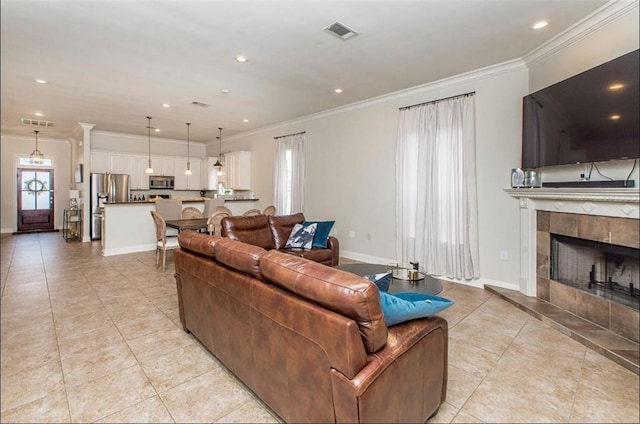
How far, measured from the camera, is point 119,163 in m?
7.93

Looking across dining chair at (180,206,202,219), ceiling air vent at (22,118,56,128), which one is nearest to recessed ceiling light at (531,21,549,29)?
dining chair at (180,206,202,219)

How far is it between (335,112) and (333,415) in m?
5.19

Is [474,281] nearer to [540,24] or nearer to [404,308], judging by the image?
[540,24]

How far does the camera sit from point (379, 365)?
4.15 feet

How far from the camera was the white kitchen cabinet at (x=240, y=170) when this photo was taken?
7844 mm

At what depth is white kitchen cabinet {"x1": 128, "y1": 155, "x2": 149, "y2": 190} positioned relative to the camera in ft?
26.7

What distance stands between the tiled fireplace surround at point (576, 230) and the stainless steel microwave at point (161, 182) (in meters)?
8.15

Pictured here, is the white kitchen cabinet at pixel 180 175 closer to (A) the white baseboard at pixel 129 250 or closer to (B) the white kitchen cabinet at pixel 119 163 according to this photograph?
(B) the white kitchen cabinet at pixel 119 163

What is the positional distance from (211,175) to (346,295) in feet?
28.0

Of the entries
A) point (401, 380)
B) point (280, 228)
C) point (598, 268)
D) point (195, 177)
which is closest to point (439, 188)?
point (598, 268)

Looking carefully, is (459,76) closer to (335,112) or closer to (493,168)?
(493,168)

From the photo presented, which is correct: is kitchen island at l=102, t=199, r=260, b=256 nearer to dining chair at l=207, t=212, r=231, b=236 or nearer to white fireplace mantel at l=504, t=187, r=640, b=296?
dining chair at l=207, t=212, r=231, b=236

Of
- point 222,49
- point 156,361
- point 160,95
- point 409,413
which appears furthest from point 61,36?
point 409,413

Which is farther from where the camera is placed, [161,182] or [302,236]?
[161,182]
